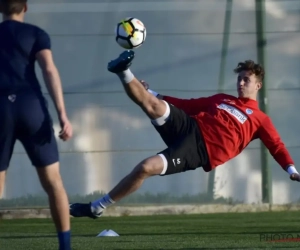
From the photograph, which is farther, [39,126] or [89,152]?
[89,152]

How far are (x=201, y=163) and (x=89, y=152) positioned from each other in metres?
5.25

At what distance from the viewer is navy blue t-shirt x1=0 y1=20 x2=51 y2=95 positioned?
5.79m

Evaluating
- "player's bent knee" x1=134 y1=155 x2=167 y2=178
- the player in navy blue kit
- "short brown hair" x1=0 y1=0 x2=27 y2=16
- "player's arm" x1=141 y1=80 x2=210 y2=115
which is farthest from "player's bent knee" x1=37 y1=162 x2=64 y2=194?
"player's arm" x1=141 y1=80 x2=210 y2=115

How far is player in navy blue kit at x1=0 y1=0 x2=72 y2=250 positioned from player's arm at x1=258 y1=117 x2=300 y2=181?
3152 millimetres

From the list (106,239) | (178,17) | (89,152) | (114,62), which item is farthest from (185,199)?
(114,62)

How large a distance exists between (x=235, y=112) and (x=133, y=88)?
4.73ft

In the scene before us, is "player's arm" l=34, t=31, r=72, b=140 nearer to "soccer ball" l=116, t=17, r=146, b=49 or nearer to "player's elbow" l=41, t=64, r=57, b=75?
"player's elbow" l=41, t=64, r=57, b=75

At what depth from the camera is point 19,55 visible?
5.83 m

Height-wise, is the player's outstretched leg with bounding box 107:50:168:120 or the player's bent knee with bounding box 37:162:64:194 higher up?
the player's outstretched leg with bounding box 107:50:168:120

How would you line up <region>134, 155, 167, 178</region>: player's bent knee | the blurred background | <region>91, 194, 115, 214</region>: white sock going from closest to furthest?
1. <region>134, 155, 167, 178</region>: player's bent knee
2. <region>91, 194, 115, 214</region>: white sock
3. the blurred background

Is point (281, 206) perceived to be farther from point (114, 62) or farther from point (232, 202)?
point (114, 62)

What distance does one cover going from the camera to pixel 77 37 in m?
13.5

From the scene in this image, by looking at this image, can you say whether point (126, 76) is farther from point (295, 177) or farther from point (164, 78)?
point (164, 78)

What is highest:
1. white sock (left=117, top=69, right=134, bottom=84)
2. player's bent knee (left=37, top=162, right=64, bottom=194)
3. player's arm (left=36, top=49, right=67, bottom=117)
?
white sock (left=117, top=69, right=134, bottom=84)
